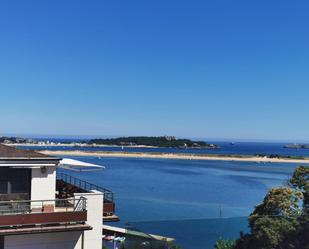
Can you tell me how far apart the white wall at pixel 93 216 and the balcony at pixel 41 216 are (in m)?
0.13

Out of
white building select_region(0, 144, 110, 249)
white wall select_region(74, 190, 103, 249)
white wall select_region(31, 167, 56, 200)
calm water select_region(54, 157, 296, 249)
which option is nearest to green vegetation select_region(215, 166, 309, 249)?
calm water select_region(54, 157, 296, 249)

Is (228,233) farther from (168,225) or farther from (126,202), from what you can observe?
(126,202)

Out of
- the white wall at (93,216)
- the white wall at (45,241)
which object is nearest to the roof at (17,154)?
the white wall at (93,216)

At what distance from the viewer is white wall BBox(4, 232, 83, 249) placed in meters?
10.2

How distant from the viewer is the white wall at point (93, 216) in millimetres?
10977

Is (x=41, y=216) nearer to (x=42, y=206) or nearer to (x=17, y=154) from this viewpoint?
(x=42, y=206)

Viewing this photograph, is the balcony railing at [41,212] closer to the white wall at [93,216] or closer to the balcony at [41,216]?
the balcony at [41,216]

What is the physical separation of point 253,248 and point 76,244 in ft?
12.8

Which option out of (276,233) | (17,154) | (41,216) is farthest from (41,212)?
(276,233)

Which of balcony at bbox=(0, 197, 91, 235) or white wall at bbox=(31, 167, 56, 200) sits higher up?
white wall at bbox=(31, 167, 56, 200)

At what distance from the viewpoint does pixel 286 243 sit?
28.4 ft

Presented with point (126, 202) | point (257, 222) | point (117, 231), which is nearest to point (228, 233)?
point (257, 222)

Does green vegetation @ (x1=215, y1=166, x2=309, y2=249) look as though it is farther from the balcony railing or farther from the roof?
the roof

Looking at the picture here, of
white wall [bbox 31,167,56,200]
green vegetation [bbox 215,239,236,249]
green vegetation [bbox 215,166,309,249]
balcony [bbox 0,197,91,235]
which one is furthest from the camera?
white wall [bbox 31,167,56,200]
